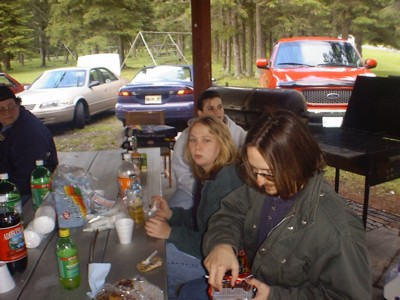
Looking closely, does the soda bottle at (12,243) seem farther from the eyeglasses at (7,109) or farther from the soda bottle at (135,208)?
the eyeglasses at (7,109)

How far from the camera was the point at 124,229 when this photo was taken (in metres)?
1.62

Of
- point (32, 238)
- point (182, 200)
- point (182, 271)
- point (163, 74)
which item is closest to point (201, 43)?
point (182, 200)

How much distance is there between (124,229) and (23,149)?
1.14 meters

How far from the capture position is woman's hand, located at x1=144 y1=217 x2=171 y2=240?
5.55 feet

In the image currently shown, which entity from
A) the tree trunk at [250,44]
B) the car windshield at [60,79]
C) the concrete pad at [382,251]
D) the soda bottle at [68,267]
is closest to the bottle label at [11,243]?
the soda bottle at [68,267]

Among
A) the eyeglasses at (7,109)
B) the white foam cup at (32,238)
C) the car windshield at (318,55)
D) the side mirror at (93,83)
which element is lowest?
the white foam cup at (32,238)

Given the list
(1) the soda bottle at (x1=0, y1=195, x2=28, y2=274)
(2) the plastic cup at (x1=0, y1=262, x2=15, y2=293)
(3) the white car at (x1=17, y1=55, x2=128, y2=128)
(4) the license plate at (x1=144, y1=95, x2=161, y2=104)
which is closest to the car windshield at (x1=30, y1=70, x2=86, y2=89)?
(3) the white car at (x1=17, y1=55, x2=128, y2=128)

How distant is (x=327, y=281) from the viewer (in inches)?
43.7

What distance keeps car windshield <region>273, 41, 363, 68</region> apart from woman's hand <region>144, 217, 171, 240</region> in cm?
469

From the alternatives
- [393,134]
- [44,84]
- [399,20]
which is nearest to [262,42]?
[399,20]

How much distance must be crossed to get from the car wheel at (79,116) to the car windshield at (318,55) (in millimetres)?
3514

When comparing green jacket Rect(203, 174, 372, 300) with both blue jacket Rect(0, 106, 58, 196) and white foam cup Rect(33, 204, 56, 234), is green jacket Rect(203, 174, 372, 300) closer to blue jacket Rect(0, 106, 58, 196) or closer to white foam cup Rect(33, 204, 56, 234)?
white foam cup Rect(33, 204, 56, 234)

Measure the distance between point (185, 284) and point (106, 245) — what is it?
0.47 metres

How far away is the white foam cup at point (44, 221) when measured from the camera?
65.0 inches
